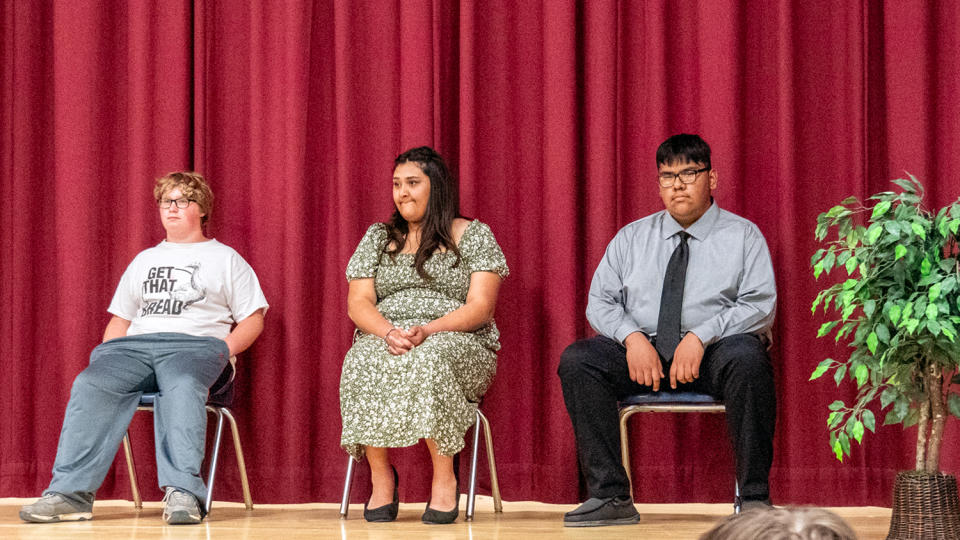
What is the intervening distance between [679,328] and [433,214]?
0.88 m

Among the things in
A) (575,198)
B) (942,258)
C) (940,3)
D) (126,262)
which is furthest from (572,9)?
(126,262)

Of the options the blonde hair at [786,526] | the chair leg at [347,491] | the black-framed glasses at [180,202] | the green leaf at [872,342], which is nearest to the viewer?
the blonde hair at [786,526]

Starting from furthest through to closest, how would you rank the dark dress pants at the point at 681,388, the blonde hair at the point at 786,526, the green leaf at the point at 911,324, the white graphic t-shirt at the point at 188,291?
1. the white graphic t-shirt at the point at 188,291
2. the dark dress pants at the point at 681,388
3. the green leaf at the point at 911,324
4. the blonde hair at the point at 786,526

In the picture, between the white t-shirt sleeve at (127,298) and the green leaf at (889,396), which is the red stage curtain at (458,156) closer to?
the white t-shirt sleeve at (127,298)

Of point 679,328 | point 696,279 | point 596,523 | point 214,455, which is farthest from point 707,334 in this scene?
point 214,455

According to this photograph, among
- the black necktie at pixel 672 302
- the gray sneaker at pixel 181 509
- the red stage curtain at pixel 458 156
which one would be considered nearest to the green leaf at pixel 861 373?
the black necktie at pixel 672 302

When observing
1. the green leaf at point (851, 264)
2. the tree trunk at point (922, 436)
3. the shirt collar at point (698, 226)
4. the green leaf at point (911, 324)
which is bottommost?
the tree trunk at point (922, 436)

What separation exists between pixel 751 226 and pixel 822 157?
0.47 metres

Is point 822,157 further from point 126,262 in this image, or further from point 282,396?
point 126,262

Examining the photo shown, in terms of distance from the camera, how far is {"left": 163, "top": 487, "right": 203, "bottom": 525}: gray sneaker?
2979 mm

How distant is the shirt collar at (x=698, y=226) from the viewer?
3230 mm

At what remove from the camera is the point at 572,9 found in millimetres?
3539

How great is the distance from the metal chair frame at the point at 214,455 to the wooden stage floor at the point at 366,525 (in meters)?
0.05

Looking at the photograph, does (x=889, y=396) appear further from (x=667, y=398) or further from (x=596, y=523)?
(x=596, y=523)
